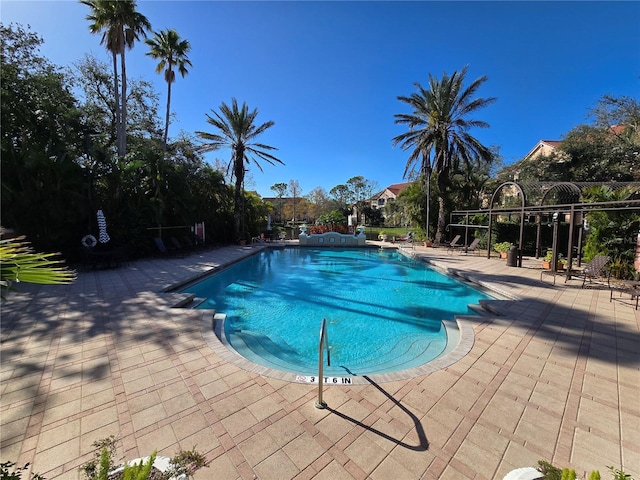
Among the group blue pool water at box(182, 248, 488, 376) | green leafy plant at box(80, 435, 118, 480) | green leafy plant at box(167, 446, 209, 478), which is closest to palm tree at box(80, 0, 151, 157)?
blue pool water at box(182, 248, 488, 376)

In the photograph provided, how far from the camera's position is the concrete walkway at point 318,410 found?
7.15ft

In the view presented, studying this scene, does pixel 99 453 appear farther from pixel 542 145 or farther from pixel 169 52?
pixel 542 145

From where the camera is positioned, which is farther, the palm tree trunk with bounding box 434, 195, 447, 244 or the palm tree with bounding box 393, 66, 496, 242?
the palm tree trunk with bounding box 434, 195, 447, 244

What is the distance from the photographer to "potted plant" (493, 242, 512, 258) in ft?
45.7

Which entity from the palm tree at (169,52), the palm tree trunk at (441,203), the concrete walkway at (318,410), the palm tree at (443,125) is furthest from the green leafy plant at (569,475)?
the palm tree at (169,52)

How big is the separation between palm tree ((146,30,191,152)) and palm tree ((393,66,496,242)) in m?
14.8

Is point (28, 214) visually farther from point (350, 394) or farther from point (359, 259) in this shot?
point (359, 259)

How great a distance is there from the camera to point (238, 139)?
59.5 ft

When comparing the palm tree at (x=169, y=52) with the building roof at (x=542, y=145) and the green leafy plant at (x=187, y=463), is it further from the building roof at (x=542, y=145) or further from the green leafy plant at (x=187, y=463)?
Result: the building roof at (x=542, y=145)

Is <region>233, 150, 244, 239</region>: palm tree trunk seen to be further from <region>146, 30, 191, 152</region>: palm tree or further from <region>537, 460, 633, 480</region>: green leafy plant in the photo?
<region>537, 460, 633, 480</region>: green leafy plant

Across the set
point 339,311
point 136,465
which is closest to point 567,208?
point 339,311

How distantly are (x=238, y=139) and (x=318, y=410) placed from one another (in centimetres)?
1847

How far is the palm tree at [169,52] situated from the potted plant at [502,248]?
22760mm

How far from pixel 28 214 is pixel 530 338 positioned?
1478 centimetres
